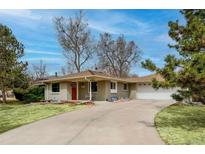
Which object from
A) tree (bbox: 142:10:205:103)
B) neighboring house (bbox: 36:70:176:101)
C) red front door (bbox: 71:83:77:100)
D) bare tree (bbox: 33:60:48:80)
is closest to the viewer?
tree (bbox: 142:10:205:103)

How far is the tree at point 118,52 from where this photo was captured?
48750 mm

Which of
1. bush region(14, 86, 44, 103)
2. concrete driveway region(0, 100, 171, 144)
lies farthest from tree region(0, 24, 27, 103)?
concrete driveway region(0, 100, 171, 144)

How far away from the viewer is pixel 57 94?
32.8 m

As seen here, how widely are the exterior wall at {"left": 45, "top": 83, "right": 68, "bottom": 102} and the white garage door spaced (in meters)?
9.20

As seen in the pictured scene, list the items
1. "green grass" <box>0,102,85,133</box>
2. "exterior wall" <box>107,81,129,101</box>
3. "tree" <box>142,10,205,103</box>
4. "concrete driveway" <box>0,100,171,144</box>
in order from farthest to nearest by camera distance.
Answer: "exterior wall" <box>107,81,129,101</box> < "green grass" <box>0,102,85,133</box> < "tree" <box>142,10,205,103</box> < "concrete driveway" <box>0,100,171,144</box>

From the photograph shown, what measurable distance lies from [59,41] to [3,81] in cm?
1500

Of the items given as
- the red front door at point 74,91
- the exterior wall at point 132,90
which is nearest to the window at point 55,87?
the red front door at point 74,91

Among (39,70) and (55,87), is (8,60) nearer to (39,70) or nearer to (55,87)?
(55,87)

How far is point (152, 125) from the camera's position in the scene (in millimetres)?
13852

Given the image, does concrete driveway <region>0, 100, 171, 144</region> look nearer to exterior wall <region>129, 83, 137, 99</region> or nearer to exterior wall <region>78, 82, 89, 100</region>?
exterior wall <region>78, 82, 89, 100</region>

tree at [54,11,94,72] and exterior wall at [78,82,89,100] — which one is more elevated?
tree at [54,11,94,72]

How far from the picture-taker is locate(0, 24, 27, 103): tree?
29.4 meters

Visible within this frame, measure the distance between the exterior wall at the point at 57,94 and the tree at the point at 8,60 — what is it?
4139 mm
